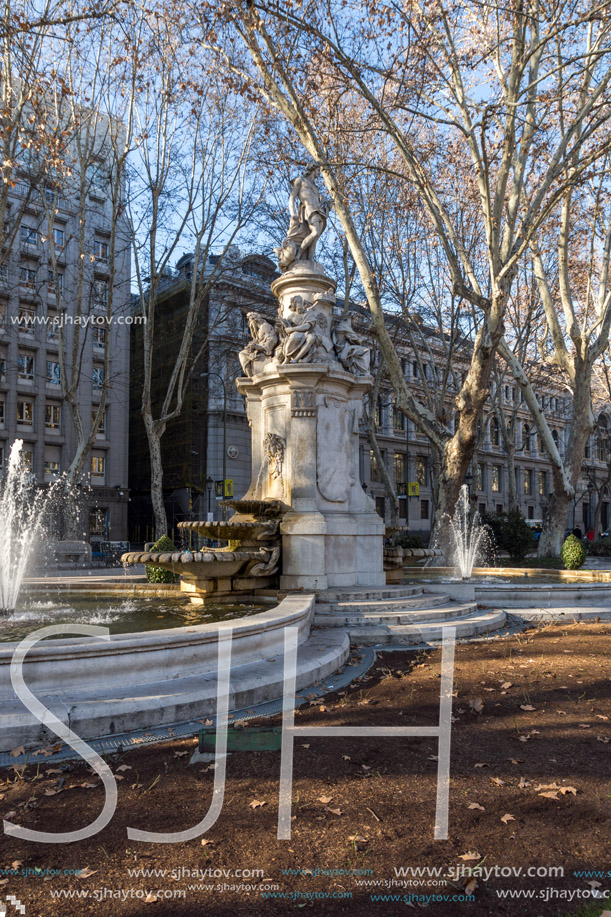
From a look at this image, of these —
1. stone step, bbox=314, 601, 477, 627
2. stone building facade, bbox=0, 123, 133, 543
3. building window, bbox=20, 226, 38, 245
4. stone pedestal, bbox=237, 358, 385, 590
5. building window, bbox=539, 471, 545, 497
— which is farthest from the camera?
building window, bbox=539, 471, 545, 497

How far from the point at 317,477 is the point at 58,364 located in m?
29.5

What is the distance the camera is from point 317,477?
394 inches

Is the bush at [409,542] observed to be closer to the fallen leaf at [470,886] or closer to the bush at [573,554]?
the bush at [573,554]

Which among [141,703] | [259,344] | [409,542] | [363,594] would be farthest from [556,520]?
[141,703]

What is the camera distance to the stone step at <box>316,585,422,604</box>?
347 inches

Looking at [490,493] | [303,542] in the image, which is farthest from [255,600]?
[490,493]

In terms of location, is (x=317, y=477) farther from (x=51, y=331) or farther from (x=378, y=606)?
(x=51, y=331)

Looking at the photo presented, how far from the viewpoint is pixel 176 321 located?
127ft

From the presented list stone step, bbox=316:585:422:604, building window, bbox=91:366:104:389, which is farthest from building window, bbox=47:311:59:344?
stone step, bbox=316:585:422:604

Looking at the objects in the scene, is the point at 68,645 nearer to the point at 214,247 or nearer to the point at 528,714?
the point at 528,714

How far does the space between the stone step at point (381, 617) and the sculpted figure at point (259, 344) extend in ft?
14.5

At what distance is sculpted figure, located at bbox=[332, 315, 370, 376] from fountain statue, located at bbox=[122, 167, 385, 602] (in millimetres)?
18

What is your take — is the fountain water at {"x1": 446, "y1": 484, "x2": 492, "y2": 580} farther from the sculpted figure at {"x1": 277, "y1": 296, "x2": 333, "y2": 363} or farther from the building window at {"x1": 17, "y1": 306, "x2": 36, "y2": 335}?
the building window at {"x1": 17, "y1": 306, "x2": 36, "y2": 335}

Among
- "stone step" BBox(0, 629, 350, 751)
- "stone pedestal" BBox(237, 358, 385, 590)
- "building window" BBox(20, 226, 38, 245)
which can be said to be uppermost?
"building window" BBox(20, 226, 38, 245)
